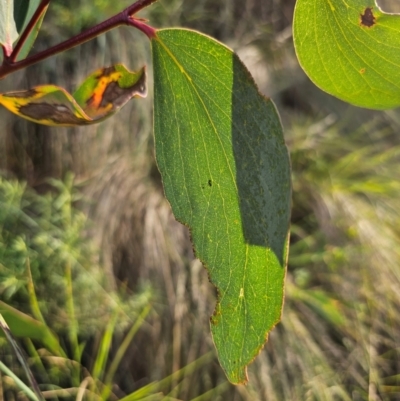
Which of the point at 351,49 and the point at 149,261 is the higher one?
the point at 351,49

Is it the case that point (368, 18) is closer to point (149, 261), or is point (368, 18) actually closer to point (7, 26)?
point (7, 26)

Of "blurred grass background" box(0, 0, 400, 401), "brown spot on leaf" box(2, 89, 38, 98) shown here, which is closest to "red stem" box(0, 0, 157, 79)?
"brown spot on leaf" box(2, 89, 38, 98)

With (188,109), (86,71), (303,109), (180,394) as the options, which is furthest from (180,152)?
(303,109)

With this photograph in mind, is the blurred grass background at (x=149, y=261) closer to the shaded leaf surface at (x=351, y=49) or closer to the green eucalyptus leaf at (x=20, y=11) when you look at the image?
the green eucalyptus leaf at (x=20, y=11)

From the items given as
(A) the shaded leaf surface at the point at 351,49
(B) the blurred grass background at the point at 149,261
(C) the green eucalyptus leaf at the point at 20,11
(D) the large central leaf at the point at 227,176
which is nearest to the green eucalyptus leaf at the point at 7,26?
(C) the green eucalyptus leaf at the point at 20,11

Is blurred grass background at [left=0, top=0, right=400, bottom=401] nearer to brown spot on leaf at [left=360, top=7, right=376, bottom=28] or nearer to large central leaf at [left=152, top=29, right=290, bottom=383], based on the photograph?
large central leaf at [left=152, top=29, right=290, bottom=383]

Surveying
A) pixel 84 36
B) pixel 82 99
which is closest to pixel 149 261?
pixel 82 99

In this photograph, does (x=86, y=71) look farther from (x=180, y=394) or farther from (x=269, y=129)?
(x=269, y=129)
